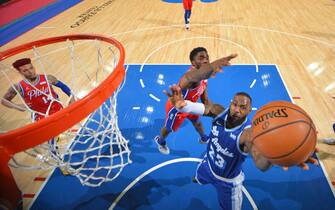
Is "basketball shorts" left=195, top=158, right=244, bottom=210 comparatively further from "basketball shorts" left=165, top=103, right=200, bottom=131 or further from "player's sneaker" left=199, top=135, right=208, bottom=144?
"player's sneaker" left=199, top=135, right=208, bottom=144

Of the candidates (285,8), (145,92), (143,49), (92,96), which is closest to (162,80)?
Result: (145,92)

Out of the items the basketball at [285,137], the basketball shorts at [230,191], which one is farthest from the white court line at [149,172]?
the basketball at [285,137]

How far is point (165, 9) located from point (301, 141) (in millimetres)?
9786

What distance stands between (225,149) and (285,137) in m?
0.64

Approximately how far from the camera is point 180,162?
11.9ft

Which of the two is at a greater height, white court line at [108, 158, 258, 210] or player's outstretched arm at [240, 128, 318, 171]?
player's outstretched arm at [240, 128, 318, 171]

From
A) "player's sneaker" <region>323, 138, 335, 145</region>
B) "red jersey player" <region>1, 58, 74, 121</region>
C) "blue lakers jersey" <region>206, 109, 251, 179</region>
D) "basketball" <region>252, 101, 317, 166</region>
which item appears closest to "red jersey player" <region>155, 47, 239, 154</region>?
"blue lakers jersey" <region>206, 109, 251, 179</region>

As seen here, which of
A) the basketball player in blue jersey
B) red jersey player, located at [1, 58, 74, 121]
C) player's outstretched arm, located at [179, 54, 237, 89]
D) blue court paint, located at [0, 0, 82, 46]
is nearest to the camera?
the basketball player in blue jersey

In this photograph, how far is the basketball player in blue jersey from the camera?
2.15 m

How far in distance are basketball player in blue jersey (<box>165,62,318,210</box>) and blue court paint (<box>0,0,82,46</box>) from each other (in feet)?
25.5

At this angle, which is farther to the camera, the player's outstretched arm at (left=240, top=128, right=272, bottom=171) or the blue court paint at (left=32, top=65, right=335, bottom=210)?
the blue court paint at (left=32, top=65, right=335, bottom=210)

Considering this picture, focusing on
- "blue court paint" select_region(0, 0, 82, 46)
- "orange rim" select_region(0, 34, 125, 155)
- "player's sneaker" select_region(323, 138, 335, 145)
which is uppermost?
"orange rim" select_region(0, 34, 125, 155)

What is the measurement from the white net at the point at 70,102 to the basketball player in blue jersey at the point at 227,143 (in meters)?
0.93

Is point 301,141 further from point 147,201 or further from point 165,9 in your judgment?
point 165,9
